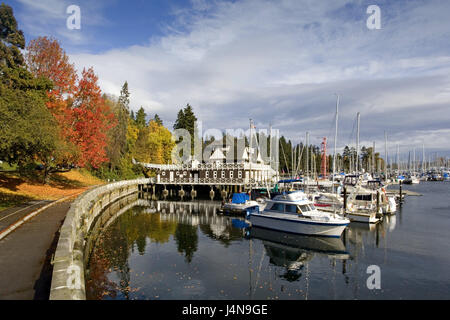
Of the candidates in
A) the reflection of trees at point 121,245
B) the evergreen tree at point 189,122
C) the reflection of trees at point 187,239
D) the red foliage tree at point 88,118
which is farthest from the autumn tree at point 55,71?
the evergreen tree at point 189,122

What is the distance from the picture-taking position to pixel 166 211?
3866cm

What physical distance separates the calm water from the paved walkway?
2.99 meters

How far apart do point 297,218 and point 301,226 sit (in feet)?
2.50

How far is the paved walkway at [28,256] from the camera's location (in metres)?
9.09

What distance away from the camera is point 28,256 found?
11.9 m

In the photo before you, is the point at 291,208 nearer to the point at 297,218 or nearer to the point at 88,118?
the point at 297,218

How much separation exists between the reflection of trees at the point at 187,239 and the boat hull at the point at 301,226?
6.60 m

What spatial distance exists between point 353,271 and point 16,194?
32.0 m
